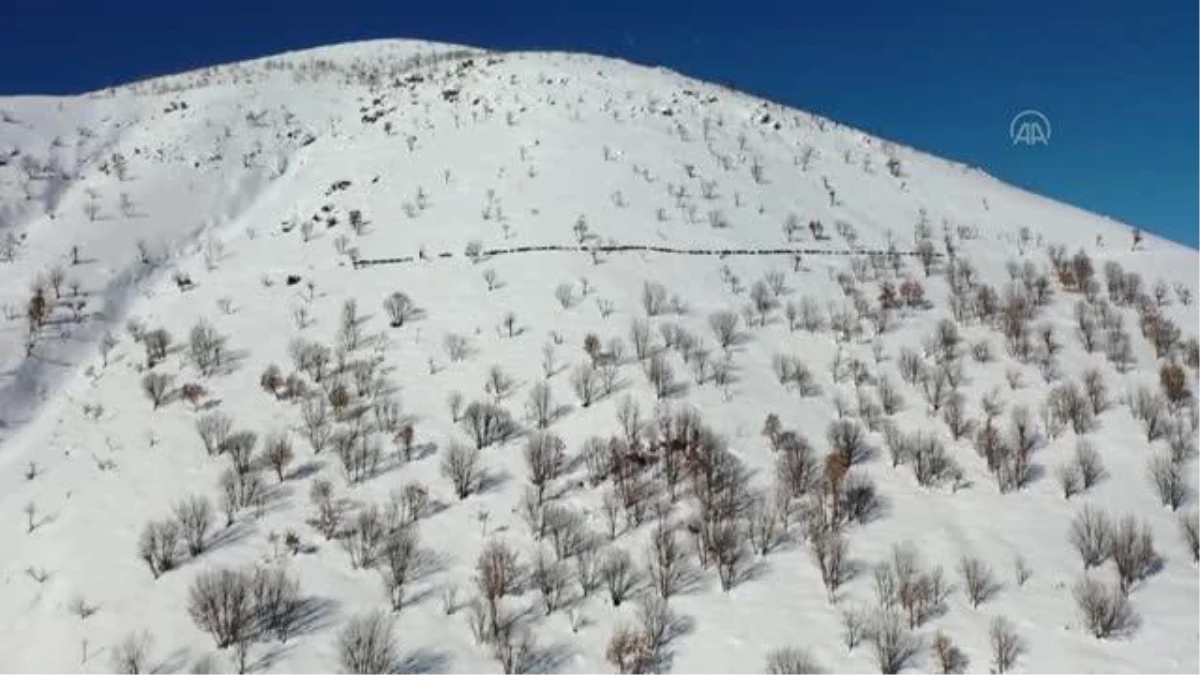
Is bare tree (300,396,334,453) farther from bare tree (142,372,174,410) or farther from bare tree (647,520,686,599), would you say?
bare tree (647,520,686,599)

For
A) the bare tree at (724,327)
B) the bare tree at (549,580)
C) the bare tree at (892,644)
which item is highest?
the bare tree at (724,327)

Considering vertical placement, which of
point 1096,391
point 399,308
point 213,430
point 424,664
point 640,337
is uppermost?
point 399,308

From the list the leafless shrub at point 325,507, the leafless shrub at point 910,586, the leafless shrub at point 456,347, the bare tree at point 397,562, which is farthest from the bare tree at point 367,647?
the leafless shrub at point 456,347

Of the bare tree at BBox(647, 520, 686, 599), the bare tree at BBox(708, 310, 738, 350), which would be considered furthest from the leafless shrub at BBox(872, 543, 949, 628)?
the bare tree at BBox(708, 310, 738, 350)

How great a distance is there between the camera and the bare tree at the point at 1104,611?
11812 mm

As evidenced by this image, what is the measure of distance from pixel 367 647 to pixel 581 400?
24.0ft

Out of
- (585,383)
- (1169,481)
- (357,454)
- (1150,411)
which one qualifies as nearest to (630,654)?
(357,454)

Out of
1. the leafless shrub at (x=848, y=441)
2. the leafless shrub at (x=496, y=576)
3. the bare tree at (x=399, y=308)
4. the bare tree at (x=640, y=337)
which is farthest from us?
the bare tree at (x=399, y=308)

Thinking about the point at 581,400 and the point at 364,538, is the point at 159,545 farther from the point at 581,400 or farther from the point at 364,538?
the point at 581,400

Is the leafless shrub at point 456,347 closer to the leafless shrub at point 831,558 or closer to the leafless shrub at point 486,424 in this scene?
the leafless shrub at point 486,424

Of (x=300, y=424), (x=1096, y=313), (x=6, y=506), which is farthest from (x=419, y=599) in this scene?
(x=1096, y=313)

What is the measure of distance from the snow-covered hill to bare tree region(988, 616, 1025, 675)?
0.25 feet

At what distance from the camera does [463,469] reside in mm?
15930

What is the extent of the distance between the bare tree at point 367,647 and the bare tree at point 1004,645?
7.09 m
